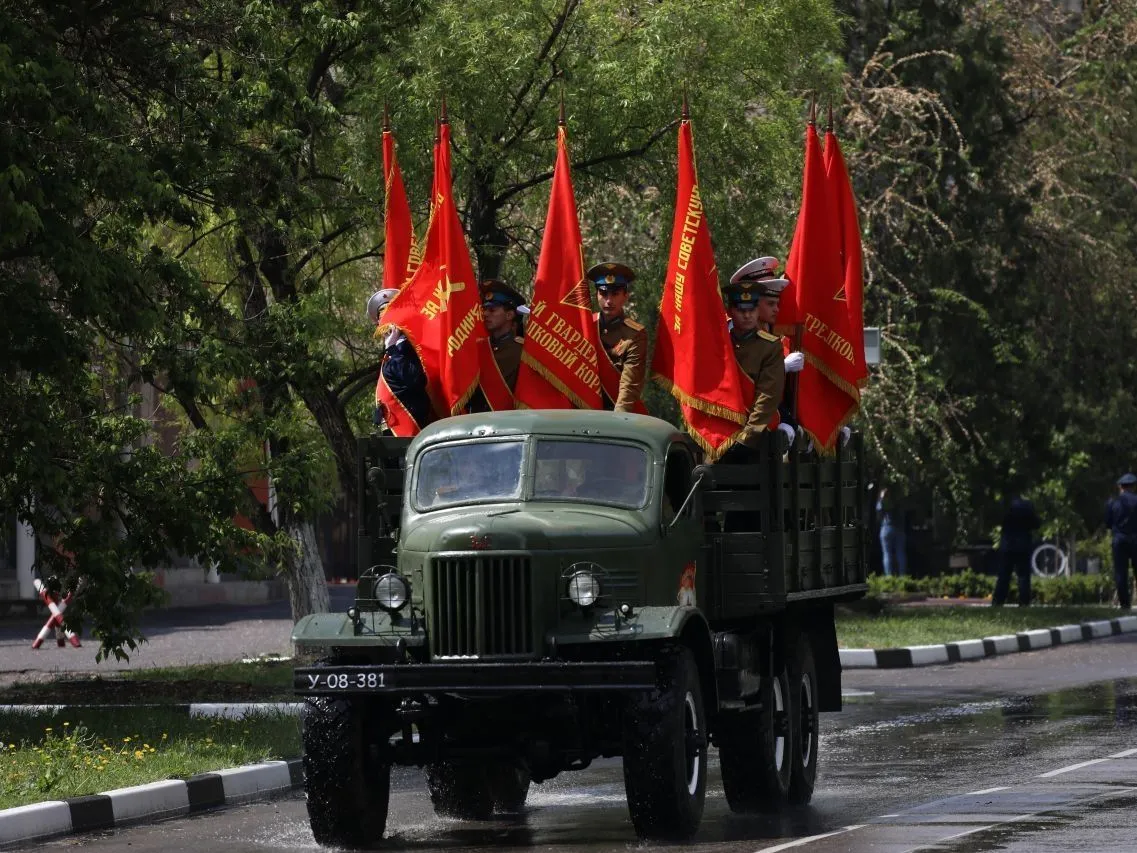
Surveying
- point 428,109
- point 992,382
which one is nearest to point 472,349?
point 428,109

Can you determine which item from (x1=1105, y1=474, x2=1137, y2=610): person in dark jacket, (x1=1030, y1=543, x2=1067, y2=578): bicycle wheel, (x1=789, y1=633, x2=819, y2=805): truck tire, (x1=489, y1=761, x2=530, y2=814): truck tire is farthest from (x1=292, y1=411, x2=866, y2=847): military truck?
(x1=1030, y1=543, x2=1067, y2=578): bicycle wheel

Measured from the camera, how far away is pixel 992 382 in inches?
1166

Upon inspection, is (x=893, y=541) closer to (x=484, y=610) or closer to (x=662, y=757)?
(x=484, y=610)

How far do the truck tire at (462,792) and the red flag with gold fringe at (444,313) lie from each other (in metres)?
1.97

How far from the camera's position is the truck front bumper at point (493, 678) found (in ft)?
32.9

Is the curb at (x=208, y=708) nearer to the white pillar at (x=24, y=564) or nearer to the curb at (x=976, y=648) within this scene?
the curb at (x=976, y=648)

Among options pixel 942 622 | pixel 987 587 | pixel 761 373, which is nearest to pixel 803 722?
pixel 761 373

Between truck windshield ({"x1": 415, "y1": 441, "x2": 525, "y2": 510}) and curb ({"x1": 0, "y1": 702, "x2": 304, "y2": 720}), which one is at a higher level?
truck windshield ({"x1": 415, "y1": 441, "x2": 525, "y2": 510})

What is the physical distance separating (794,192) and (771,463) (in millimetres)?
12028

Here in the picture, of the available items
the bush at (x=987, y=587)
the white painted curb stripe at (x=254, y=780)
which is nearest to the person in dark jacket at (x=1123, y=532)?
the bush at (x=987, y=587)

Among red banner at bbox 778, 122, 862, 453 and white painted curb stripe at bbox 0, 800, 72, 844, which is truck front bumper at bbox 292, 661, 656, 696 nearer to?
white painted curb stripe at bbox 0, 800, 72, 844

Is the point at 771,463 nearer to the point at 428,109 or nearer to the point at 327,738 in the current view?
the point at 327,738

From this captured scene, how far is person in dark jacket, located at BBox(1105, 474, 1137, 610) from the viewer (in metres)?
30.4

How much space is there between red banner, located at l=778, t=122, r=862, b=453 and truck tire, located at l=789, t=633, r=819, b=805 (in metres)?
1.29
